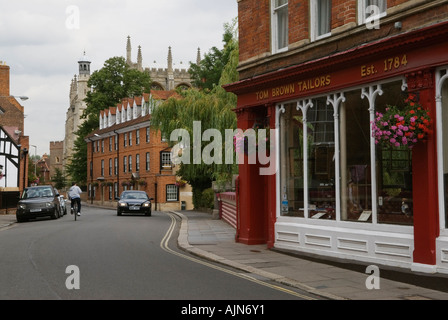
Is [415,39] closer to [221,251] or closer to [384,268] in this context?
[384,268]

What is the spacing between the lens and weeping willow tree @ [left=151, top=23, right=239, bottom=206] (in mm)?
26969

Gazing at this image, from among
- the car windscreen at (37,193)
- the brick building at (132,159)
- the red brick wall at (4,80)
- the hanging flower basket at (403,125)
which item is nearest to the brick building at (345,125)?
the hanging flower basket at (403,125)

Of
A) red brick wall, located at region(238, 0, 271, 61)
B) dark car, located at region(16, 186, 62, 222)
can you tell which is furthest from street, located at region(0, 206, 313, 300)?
dark car, located at region(16, 186, 62, 222)

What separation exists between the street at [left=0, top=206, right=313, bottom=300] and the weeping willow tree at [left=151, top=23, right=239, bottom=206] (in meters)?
13.1

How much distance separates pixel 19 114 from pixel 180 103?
3889 cm

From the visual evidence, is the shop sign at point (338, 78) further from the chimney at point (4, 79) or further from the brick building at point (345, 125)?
the chimney at point (4, 79)

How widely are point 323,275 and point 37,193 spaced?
71.4 ft

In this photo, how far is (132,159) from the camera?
60.5 m

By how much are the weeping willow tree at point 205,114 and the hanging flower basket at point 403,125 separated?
16.9m

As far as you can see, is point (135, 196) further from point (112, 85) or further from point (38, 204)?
point (112, 85)

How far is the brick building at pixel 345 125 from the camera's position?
957 centimetres

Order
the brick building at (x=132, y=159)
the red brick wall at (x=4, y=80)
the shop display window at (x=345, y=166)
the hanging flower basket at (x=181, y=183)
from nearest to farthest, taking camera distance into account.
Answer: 1. the shop display window at (x=345, y=166)
2. the hanging flower basket at (x=181, y=183)
3. the brick building at (x=132, y=159)
4. the red brick wall at (x=4, y=80)

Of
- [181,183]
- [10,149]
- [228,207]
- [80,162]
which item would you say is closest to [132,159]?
[181,183]

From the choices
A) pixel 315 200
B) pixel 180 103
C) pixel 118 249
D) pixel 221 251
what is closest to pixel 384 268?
pixel 315 200
